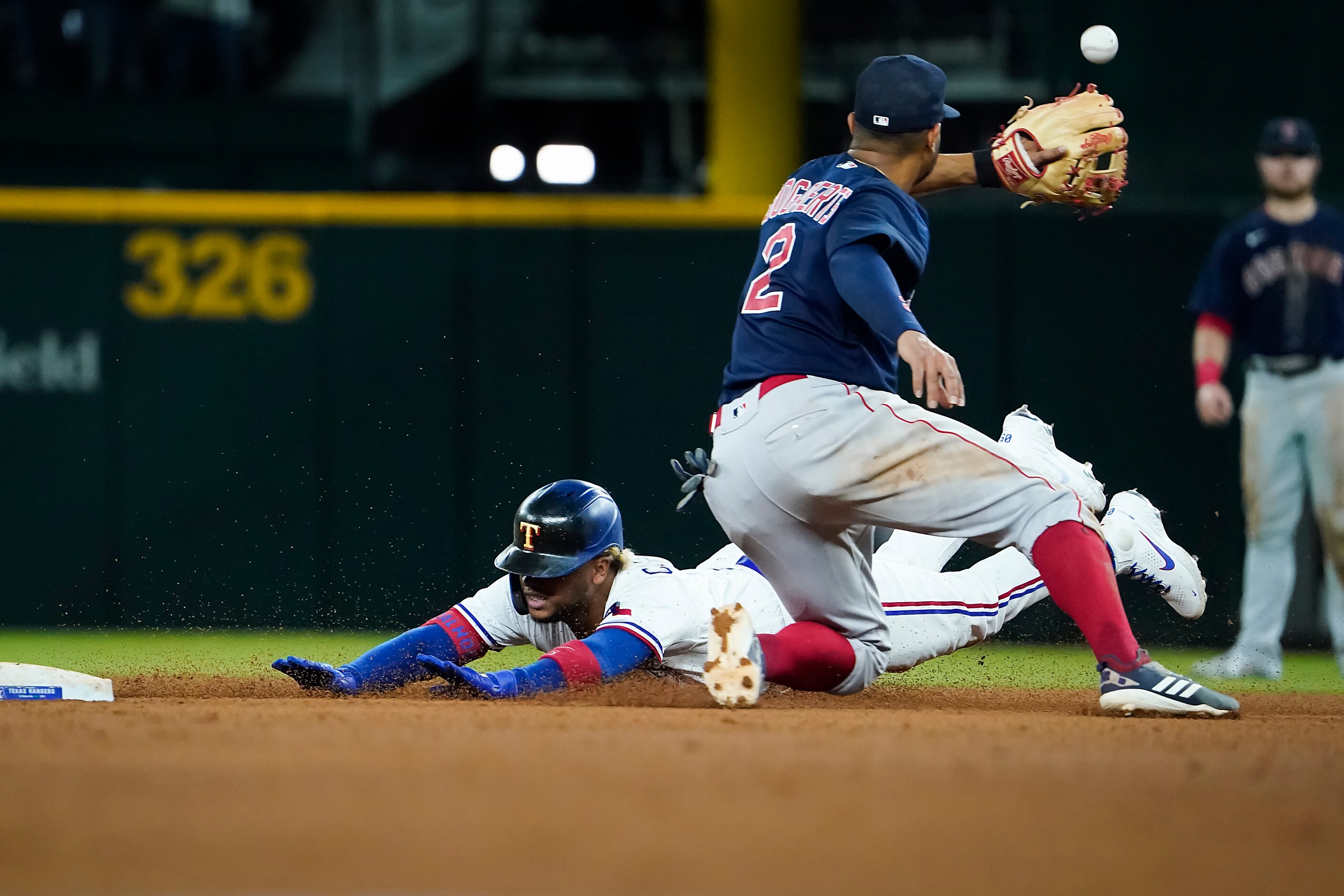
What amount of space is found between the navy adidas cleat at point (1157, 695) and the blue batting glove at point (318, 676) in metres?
1.87

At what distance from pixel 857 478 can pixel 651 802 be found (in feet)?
4.00

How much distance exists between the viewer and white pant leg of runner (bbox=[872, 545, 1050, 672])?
421cm

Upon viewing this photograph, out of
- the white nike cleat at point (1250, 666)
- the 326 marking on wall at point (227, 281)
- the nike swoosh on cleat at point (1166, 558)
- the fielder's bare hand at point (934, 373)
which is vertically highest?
the fielder's bare hand at point (934, 373)

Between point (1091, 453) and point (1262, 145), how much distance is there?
1.78m

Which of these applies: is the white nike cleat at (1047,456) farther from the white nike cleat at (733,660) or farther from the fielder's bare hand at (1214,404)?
the fielder's bare hand at (1214,404)

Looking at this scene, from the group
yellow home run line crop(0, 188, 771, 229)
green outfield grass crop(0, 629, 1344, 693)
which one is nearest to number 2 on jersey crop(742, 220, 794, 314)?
green outfield grass crop(0, 629, 1344, 693)

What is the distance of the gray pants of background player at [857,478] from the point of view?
136 inches

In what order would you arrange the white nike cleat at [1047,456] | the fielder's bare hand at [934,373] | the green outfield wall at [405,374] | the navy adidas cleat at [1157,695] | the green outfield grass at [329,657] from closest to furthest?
the fielder's bare hand at [934,373]
the navy adidas cleat at [1157,695]
the white nike cleat at [1047,456]
the green outfield grass at [329,657]
the green outfield wall at [405,374]

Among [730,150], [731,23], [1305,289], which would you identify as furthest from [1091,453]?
[731,23]

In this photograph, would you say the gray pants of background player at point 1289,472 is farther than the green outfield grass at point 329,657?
Yes

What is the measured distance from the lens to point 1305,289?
589cm

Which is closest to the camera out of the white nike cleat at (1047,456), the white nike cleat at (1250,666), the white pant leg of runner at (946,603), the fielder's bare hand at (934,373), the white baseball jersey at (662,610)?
the fielder's bare hand at (934,373)

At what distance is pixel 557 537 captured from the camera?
402 centimetres

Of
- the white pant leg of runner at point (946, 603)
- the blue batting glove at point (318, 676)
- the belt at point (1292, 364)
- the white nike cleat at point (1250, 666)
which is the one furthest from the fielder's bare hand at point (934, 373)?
the belt at point (1292, 364)
